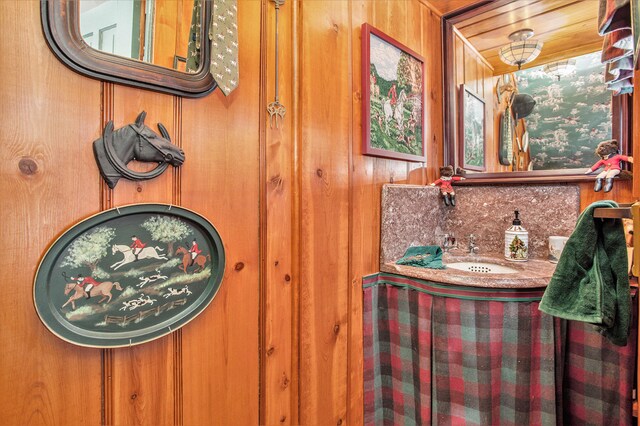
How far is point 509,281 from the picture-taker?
1163 millimetres

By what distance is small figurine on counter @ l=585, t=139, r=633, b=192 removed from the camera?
1347mm

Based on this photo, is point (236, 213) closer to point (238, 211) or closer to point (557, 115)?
point (238, 211)

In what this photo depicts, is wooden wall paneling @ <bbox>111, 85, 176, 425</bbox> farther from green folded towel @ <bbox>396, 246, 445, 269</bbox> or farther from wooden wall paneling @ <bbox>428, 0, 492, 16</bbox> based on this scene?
wooden wall paneling @ <bbox>428, 0, 492, 16</bbox>

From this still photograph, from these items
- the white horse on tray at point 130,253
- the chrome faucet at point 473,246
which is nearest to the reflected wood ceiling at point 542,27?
the chrome faucet at point 473,246

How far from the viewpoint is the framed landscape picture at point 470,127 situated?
1.88 metres

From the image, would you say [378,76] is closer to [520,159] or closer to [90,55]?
[520,159]

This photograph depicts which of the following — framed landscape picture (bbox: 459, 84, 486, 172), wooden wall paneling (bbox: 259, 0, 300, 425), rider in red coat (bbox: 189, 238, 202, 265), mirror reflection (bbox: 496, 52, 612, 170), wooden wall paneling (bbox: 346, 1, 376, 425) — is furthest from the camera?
framed landscape picture (bbox: 459, 84, 486, 172)

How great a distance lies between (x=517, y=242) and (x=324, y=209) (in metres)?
1.02

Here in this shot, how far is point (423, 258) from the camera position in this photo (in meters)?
1.47

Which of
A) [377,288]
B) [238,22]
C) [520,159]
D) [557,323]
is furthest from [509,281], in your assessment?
[238,22]

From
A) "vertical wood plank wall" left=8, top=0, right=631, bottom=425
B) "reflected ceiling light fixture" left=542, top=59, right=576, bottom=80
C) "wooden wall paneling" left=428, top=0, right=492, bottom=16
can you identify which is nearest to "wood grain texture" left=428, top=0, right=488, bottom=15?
"wooden wall paneling" left=428, top=0, right=492, bottom=16

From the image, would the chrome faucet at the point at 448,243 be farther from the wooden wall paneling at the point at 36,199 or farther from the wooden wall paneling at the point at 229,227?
the wooden wall paneling at the point at 36,199

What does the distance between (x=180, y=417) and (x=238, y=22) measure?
1.18 metres

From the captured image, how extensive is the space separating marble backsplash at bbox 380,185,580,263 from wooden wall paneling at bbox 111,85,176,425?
924mm
